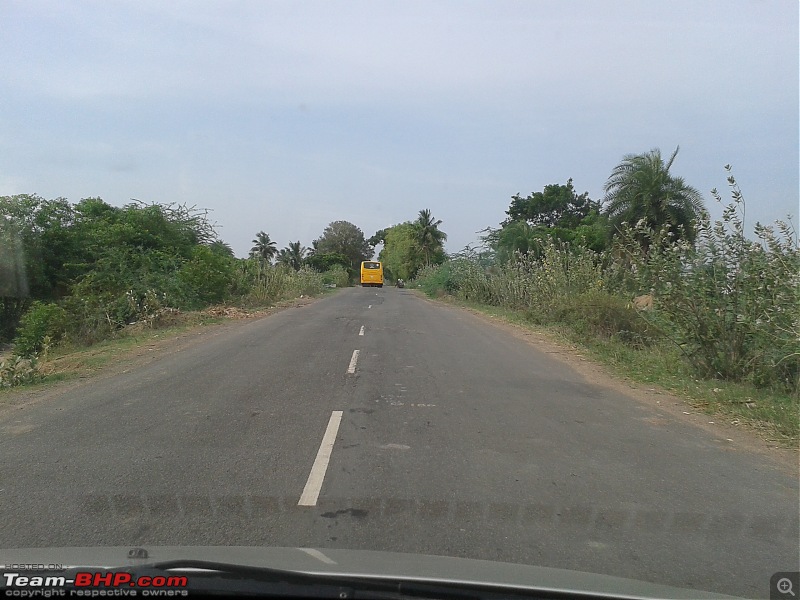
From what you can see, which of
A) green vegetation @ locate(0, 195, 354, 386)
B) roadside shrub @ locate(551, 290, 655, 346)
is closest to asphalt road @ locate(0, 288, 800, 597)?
roadside shrub @ locate(551, 290, 655, 346)

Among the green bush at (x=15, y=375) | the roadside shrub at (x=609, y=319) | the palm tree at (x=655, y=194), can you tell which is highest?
the palm tree at (x=655, y=194)

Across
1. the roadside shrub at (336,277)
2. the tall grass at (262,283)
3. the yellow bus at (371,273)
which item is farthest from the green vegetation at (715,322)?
the roadside shrub at (336,277)

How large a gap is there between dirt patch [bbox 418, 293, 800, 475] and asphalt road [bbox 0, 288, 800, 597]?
215mm

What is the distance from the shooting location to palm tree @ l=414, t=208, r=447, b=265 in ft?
270

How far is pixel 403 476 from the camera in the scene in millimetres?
6398

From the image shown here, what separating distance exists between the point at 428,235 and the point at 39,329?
65.7m

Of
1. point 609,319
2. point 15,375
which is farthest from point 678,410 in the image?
point 15,375

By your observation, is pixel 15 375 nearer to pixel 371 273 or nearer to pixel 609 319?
pixel 609 319

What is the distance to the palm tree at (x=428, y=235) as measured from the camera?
3243 inches

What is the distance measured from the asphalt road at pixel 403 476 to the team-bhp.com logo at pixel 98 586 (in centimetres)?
149

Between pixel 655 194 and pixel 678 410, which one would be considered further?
pixel 655 194

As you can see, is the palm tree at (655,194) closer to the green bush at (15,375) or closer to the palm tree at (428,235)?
the green bush at (15,375)

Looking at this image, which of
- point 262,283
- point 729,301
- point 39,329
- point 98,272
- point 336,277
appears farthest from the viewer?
point 336,277

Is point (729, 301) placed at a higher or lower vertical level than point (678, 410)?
higher
